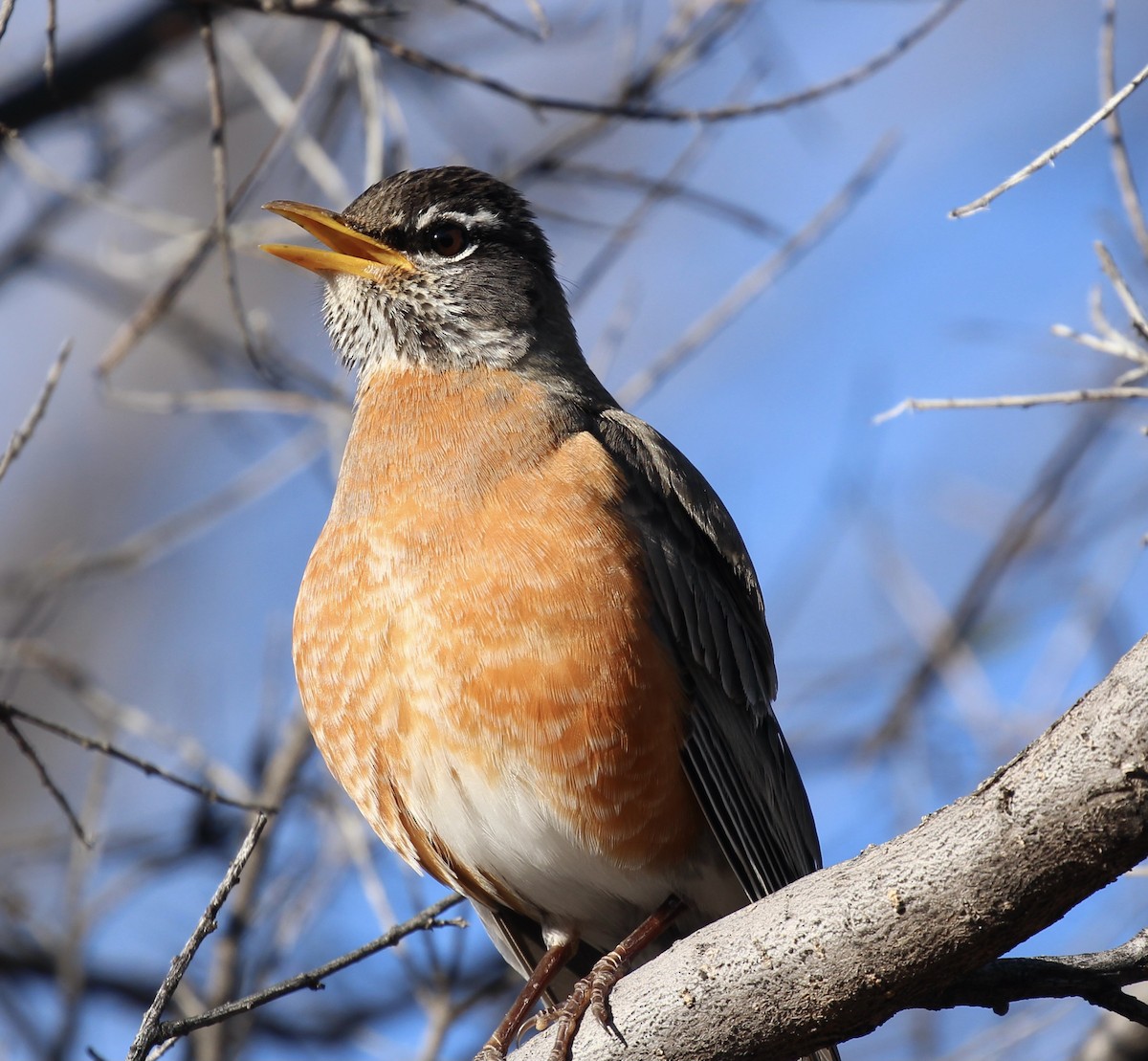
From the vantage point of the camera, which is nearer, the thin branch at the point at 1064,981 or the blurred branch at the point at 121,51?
the thin branch at the point at 1064,981

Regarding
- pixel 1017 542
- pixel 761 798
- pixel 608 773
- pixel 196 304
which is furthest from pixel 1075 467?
pixel 196 304

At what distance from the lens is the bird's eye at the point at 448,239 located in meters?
5.71

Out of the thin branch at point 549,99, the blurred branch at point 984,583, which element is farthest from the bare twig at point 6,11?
the blurred branch at point 984,583

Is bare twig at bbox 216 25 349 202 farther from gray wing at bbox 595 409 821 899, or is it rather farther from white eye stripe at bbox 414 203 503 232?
gray wing at bbox 595 409 821 899

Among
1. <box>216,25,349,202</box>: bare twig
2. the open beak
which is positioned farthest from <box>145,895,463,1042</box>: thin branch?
<box>216,25,349,202</box>: bare twig

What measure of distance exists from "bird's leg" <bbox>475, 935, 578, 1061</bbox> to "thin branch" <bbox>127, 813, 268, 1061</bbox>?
1253mm

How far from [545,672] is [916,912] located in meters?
1.40

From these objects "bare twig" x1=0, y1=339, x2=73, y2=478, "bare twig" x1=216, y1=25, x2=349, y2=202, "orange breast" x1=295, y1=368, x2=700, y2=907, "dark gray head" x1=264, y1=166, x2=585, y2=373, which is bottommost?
"orange breast" x1=295, y1=368, x2=700, y2=907

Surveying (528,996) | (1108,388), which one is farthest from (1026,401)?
(528,996)

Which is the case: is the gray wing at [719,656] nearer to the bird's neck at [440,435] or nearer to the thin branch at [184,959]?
the bird's neck at [440,435]

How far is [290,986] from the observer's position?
11.5 ft

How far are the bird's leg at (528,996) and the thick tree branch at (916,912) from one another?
84 centimetres

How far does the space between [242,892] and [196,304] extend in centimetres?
645

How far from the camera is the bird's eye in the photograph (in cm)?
571
